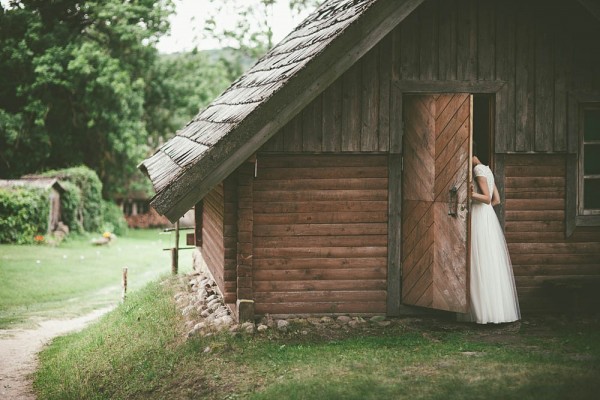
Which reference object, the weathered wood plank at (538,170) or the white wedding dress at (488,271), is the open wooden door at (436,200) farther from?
the weathered wood plank at (538,170)

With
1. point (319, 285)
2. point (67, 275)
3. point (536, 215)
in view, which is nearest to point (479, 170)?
point (536, 215)

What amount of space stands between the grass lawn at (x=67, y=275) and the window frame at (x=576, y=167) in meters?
6.73

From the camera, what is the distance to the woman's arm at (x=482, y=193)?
28.9 ft

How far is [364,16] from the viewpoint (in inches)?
318

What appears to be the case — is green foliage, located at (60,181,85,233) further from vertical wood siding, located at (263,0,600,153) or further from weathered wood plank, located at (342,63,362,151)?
weathered wood plank, located at (342,63,362,151)

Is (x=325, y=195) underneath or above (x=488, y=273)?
above

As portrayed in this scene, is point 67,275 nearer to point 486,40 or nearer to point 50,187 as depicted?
point 50,187

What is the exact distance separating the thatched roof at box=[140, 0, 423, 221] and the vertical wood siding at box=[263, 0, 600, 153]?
73cm

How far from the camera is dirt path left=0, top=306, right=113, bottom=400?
9.76 metres

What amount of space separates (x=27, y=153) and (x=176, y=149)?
22133 mm

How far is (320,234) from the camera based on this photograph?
30.0 ft

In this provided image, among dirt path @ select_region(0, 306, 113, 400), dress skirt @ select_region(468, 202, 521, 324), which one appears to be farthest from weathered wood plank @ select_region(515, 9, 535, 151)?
dirt path @ select_region(0, 306, 113, 400)

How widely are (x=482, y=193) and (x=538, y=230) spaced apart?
1166 mm

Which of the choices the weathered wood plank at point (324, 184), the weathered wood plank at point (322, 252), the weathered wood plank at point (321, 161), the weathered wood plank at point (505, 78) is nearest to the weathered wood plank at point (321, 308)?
the weathered wood plank at point (322, 252)
